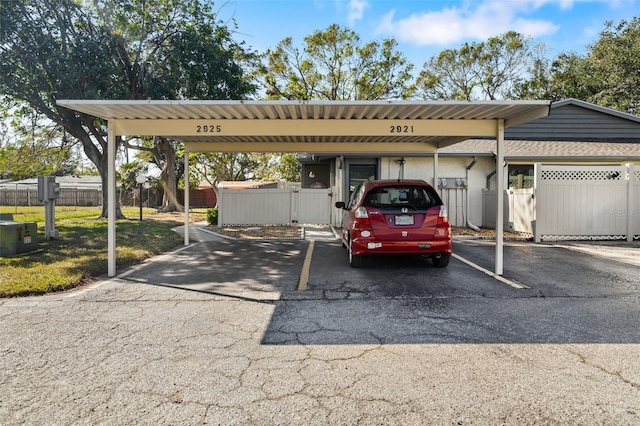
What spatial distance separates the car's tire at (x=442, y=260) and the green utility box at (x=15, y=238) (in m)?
8.34

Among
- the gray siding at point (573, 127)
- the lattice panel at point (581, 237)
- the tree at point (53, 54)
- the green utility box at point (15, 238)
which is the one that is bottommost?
the lattice panel at point (581, 237)

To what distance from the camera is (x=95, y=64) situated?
13555mm

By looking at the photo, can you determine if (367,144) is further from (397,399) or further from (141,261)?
(397,399)

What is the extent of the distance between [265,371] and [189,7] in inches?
622

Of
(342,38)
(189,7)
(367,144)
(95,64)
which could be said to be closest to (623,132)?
(367,144)

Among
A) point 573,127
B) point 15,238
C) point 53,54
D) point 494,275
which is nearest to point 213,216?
point 53,54

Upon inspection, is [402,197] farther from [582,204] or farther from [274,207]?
[274,207]

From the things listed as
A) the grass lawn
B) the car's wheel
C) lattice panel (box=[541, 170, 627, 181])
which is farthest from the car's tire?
the grass lawn

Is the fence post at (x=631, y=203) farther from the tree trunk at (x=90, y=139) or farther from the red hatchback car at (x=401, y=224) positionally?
the tree trunk at (x=90, y=139)

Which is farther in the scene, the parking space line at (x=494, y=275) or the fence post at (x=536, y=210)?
the fence post at (x=536, y=210)

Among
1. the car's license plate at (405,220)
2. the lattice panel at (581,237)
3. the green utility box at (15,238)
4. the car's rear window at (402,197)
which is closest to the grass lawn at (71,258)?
the green utility box at (15,238)

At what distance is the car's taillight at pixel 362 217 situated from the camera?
22.5ft

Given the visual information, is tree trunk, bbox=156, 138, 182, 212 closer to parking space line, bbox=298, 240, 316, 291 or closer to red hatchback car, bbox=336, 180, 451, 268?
parking space line, bbox=298, 240, 316, 291

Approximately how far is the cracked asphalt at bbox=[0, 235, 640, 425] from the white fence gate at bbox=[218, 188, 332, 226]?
9.29 m
